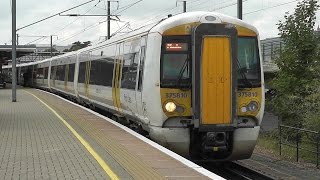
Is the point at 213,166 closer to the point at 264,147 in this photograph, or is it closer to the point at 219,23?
the point at 219,23

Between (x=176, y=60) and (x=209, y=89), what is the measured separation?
36.3 inches

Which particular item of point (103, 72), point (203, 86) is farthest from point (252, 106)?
point (103, 72)

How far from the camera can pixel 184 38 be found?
1108cm

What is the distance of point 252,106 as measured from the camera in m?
11.2

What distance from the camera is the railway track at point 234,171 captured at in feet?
37.1

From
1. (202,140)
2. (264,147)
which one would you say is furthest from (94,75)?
(202,140)

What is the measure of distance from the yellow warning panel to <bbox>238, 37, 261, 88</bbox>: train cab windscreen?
0.45m

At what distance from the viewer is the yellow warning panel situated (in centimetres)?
1080

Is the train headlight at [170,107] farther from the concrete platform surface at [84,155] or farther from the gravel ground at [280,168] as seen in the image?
the gravel ground at [280,168]

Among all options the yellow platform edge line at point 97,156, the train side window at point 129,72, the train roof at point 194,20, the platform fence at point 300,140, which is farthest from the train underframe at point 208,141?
the platform fence at point 300,140

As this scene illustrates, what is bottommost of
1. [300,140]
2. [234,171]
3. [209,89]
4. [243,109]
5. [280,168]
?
[280,168]

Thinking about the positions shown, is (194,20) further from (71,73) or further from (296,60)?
(71,73)

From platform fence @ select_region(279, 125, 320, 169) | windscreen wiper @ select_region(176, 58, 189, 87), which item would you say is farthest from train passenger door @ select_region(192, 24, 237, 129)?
platform fence @ select_region(279, 125, 320, 169)

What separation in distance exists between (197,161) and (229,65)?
227 centimetres
